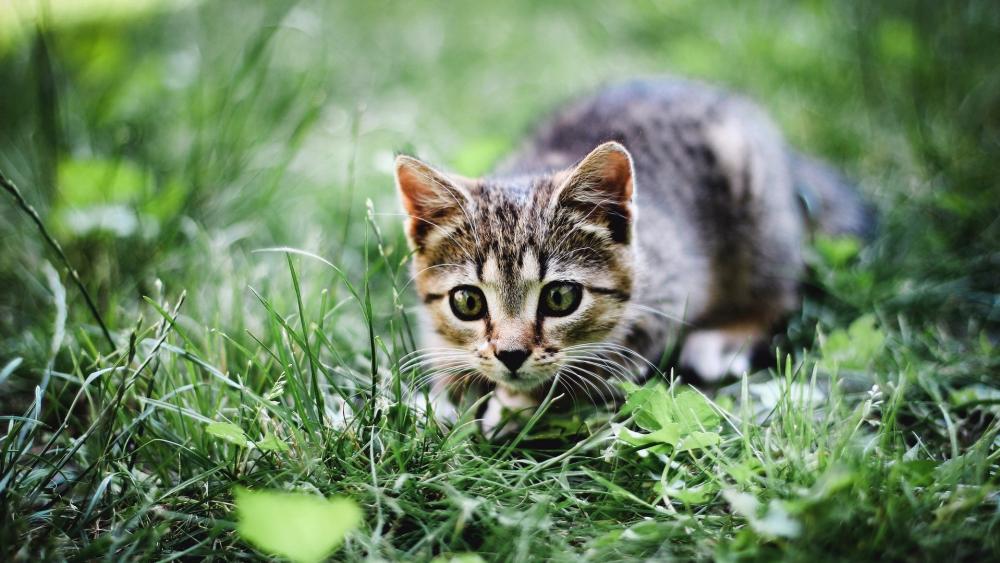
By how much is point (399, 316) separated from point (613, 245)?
80 cm

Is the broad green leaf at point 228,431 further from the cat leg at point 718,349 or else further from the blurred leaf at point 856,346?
the blurred leaf at point 856,346

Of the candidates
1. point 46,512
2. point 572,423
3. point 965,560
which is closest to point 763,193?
point 572,423

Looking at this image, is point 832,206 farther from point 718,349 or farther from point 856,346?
point 856,346

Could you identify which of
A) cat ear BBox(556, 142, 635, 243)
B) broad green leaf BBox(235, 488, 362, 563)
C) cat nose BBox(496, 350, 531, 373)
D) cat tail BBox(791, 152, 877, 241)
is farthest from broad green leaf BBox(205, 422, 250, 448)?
cat tail BBox(791, 152, 877, 241)

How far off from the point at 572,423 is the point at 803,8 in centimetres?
371

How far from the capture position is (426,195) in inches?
83.2

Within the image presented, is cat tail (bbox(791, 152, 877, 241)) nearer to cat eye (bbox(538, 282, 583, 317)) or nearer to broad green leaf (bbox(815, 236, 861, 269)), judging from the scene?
broad green leaf (bbox(815, 236, 861, 269))

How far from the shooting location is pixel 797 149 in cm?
346

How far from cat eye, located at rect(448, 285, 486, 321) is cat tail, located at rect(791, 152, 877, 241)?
159 centimetres

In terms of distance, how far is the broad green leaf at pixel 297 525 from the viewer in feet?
4.12

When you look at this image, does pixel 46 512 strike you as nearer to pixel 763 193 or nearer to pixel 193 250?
pixel 193 250

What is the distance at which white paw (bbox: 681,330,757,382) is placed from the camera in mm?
2428

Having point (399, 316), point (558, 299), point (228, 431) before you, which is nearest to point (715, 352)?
point (558, 299)

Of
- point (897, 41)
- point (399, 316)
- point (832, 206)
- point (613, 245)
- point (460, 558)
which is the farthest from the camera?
point (897, 41)
